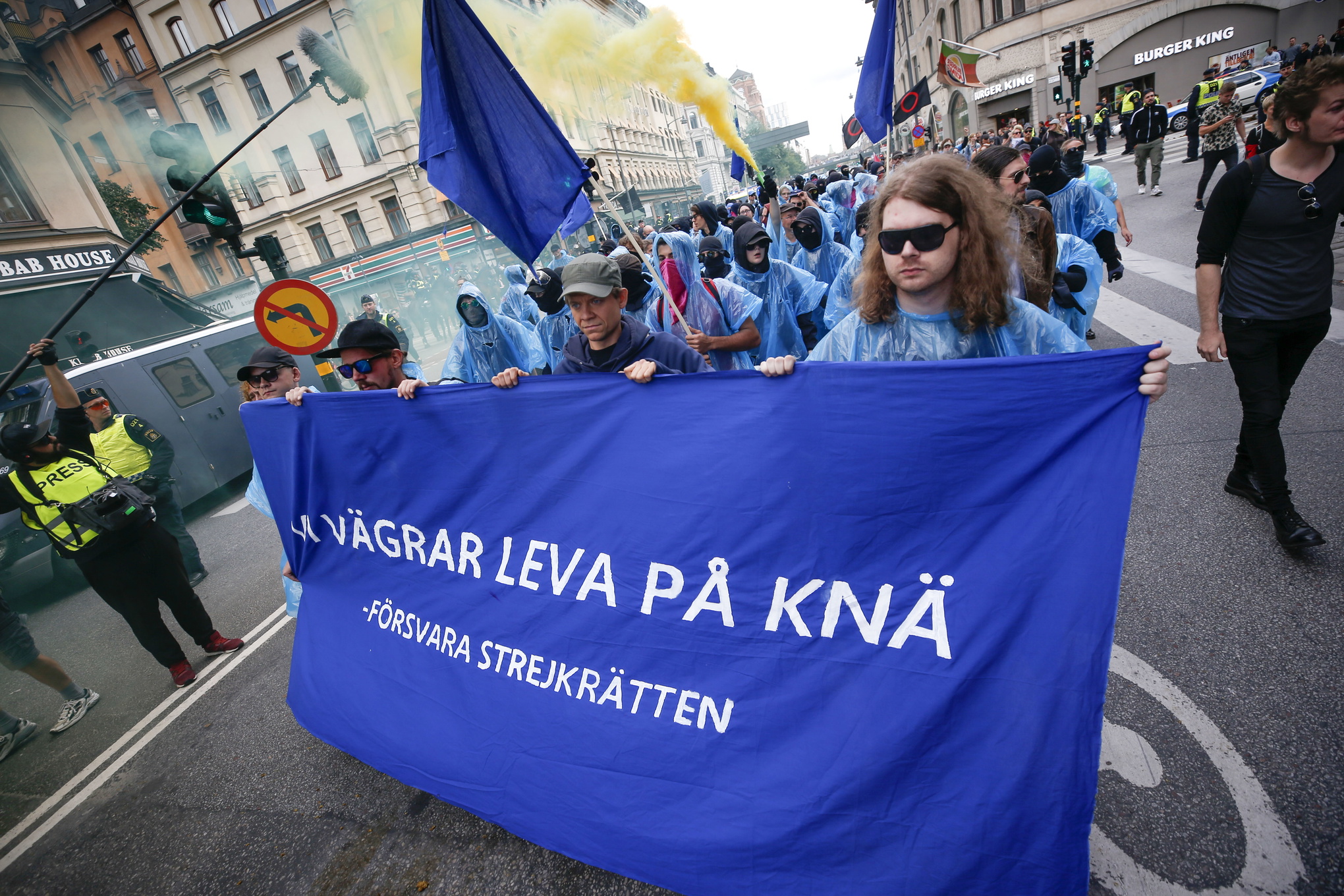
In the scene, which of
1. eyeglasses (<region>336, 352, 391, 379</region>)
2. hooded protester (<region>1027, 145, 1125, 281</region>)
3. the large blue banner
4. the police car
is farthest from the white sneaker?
the police car

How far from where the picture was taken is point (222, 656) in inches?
161

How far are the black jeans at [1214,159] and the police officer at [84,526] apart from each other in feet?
44.2

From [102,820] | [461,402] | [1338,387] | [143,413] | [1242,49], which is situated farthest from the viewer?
[1242,49]

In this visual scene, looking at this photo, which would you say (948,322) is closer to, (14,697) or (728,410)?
(728,410)

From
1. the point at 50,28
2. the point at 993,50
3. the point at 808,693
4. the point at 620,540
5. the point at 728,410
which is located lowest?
the point at 808,693

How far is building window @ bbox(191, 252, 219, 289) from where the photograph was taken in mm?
27047

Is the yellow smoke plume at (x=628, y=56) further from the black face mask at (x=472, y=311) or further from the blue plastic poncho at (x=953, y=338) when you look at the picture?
the blue plastic poncho at (x=953, y=338)

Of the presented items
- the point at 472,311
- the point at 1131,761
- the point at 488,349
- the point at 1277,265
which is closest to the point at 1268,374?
the point at 1277,265

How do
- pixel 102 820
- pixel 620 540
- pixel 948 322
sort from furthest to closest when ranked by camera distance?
1. pixel 102 820
2. pixel 620 540
3. pixel 948 322

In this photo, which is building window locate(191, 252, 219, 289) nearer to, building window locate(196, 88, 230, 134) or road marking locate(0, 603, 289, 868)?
building window locate(196, 88, 230, 134)

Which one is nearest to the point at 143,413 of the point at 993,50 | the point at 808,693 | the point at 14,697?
the point at 14,697

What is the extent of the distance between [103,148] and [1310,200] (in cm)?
2562

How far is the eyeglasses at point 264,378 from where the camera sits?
3.31m

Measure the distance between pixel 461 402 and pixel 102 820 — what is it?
9.38 ft
